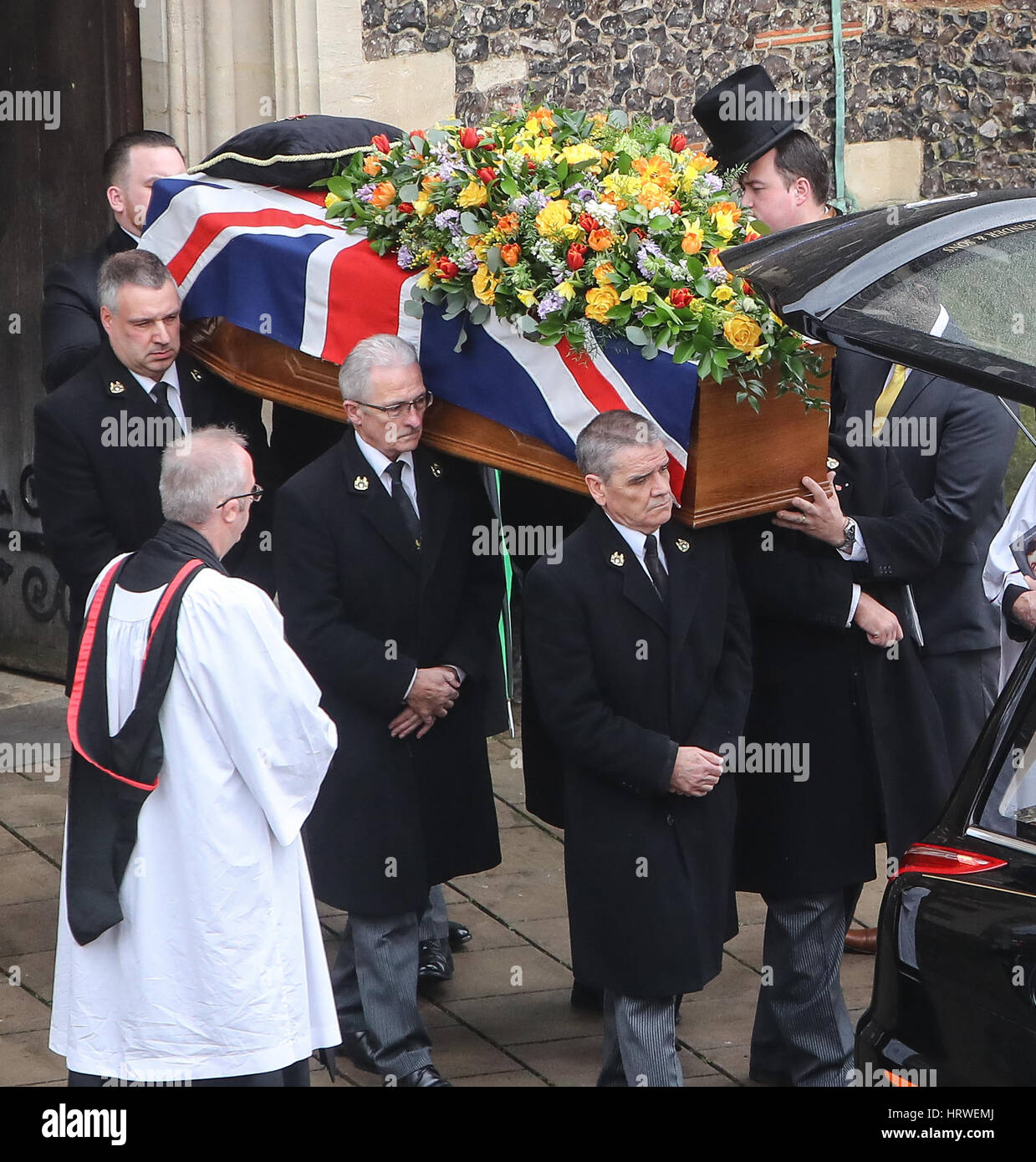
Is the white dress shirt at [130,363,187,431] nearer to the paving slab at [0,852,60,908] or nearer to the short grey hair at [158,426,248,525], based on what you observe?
the short grey hair at [158,426,248,525]

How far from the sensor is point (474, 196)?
4266mm

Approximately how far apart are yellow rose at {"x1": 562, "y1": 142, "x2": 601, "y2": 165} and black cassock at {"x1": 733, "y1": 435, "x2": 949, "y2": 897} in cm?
97

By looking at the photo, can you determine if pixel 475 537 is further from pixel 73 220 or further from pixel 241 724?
pixel 73 220

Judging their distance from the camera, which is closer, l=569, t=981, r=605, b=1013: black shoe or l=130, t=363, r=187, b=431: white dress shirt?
l=130, t=363, r=187, b=431: white dress shirt

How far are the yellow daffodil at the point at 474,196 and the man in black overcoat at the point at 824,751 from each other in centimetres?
103

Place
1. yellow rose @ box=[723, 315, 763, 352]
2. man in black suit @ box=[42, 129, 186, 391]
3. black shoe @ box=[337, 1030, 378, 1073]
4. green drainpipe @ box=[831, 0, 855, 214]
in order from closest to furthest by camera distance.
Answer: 1. yellow rose @ box=[723, 315, 763, 352]
2. black shoe @ box=[337, 1030, 378, 1073]
3. man in black suit @ box=[42, 129, 186, 391]
4. green drainpipe @ box=[831, 0, 855, 214]

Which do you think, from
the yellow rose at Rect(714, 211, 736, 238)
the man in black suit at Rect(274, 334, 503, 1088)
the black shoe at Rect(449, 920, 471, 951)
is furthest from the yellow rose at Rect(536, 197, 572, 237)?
the black shoe at Rect(449, 920, 471, 951)

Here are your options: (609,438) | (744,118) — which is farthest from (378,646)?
(744,118)

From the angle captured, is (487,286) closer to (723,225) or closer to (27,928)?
(723,225)

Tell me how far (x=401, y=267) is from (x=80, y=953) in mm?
1838

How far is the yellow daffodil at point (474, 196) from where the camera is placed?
4.27 meters

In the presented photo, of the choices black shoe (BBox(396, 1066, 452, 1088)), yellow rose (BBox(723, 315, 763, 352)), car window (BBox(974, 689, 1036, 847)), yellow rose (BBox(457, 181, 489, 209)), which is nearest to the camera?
car window (BBox(974, 689, 1036, 847))

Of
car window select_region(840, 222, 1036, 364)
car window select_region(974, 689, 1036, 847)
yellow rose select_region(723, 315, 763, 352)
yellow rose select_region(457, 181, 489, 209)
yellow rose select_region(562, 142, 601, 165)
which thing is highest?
yellow rose select_region(562, 142, 601, 165)

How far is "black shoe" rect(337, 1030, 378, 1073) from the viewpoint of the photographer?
4.49 meters
